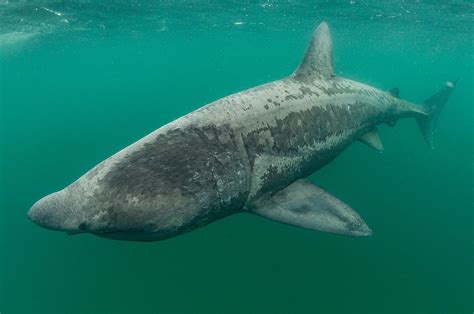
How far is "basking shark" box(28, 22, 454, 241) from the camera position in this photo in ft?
15.0

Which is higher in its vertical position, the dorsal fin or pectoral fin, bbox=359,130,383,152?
the dorsal fin

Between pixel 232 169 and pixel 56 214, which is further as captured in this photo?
pixel 232 169

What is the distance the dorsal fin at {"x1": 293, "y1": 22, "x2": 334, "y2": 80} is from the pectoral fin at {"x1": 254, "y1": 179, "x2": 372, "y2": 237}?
2555 mm

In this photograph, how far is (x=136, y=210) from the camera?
14.9ft

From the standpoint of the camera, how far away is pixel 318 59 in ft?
25.0

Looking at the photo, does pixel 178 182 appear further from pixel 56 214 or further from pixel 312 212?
pixel 312 212

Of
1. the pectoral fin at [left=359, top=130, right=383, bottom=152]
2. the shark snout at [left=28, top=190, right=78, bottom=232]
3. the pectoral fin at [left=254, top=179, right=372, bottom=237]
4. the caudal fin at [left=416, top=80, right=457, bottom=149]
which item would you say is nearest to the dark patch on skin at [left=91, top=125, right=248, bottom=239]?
the shark snout at [left=28, top=190, right=78, bottom=232]

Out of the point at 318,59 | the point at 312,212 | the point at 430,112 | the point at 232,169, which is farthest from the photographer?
the point at 430,112

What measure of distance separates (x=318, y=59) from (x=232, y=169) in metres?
3.73

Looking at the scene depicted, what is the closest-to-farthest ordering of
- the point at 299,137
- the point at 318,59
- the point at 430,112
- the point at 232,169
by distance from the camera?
the point at 232,169 < the point at 299,137 < the point at 318,59 < the point at 430,112

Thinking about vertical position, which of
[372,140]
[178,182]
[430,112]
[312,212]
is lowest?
[430,112]

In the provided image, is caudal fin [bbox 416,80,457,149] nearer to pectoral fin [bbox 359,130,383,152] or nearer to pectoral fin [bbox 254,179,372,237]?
pectoral fin [bbox 359,130,383,152]

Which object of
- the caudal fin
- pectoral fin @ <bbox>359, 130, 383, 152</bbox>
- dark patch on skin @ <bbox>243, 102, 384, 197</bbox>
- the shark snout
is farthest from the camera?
the caudal fin

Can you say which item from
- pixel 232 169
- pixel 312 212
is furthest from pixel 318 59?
pixel 232 169
